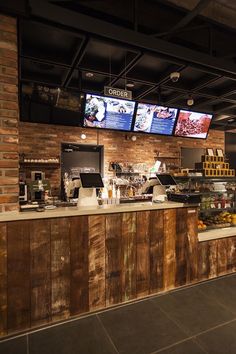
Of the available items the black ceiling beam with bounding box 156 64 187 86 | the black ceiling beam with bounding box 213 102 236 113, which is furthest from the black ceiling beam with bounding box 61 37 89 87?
the black ceiling beam with bounding box 213 102 236 113

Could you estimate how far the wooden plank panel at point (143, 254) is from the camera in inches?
98.5

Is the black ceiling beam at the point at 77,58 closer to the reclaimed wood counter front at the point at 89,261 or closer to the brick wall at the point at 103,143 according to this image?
the brick wall at the point at 103,143

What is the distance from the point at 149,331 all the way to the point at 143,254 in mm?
730

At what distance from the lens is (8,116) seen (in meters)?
2.02

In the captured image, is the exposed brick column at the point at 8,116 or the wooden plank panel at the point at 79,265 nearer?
the exposed brick column at the point at 8,116

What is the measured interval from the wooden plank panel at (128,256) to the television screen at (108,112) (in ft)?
7.56

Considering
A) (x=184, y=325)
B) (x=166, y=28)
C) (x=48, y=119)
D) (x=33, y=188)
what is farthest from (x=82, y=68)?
(x=184, y=325)

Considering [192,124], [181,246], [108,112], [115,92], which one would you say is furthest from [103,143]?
[181,246]

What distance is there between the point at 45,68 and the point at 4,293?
323 cm

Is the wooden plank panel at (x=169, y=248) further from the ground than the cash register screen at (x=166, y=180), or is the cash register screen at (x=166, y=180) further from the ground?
the cash register screen at (x=166, y=180)

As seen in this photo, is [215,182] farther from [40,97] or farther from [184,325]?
[40,97]

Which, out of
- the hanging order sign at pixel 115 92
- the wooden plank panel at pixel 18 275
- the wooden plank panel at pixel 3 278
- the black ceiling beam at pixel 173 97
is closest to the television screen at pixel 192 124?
the black ceiling beam at pixel 173 97

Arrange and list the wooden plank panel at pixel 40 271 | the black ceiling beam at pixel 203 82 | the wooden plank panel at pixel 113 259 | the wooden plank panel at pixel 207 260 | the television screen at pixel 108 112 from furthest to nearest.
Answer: the television screen at pixel 108 112, the black ceiling beam at pixel 203 82, the wooden plank panel at pixel 207 260, the wooden plank panel at pixel 113 259, the wooden plank panel at pixel 40 271

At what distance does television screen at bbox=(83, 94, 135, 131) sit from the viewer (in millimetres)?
4035
